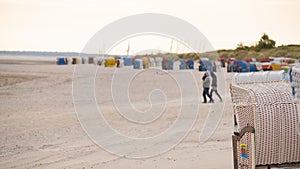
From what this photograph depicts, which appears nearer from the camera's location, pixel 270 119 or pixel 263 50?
pixel 270 119

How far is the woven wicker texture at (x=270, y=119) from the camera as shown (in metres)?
4.61

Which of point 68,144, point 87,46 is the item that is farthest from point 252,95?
point 68,144

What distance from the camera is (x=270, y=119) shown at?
15.2 ft

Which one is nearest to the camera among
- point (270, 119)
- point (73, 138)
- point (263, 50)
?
point (270, 119)

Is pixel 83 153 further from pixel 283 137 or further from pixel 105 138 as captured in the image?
pixel 283 137

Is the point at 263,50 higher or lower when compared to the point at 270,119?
higher

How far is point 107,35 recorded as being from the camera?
274 inches

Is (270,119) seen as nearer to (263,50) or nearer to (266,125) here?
(266,125)

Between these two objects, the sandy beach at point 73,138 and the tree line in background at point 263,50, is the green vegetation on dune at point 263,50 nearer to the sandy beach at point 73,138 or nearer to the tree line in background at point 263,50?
the tree line in background at point 263,50

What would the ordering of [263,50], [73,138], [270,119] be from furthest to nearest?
[263,50], [73,138], [270,119]

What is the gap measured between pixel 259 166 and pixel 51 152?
5284 mm

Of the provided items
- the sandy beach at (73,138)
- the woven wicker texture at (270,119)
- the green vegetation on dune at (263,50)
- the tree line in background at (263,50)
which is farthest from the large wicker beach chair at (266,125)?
the tree line in background at (263,50)

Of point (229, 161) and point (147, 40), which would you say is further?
point (147, 40)

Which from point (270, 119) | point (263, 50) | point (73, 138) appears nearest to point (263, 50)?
point (263, 50)
